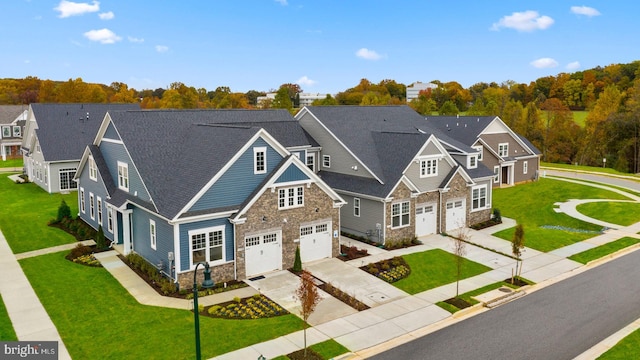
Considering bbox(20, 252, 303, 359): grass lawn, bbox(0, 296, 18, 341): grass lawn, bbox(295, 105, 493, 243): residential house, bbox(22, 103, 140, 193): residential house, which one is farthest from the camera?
bbox(22, 103, 140, 193): residential house

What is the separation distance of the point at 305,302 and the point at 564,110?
79458 mm

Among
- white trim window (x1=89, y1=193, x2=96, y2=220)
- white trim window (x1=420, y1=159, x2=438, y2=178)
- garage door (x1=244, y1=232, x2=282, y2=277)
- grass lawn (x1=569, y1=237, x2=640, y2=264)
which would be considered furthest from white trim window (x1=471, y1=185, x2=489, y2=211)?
white trim window (x1=89, y1=193, x2=96, y2=220)

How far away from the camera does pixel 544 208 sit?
41344mm

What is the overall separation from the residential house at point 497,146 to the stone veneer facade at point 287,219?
23.4 meters

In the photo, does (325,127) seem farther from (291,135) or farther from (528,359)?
(528,359)

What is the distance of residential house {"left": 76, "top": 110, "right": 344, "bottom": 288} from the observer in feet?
74.4

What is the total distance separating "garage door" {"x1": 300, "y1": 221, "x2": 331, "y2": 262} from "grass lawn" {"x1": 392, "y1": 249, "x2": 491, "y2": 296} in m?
4.55

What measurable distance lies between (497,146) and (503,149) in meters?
1.22

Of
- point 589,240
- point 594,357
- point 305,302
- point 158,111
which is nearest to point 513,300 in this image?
point 594,357

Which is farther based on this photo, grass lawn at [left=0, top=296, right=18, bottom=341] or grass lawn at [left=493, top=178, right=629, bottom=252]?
grass lawn at [left=493, top=178, right=629, bottom=252]

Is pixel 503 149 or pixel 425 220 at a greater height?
pixel 503 149

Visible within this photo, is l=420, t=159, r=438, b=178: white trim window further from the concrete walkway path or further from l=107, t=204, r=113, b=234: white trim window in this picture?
the concrete walkway path

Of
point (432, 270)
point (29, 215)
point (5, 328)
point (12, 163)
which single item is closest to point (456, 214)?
point (432, 270)

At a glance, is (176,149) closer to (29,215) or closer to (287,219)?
(287,219)
